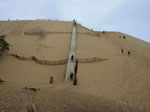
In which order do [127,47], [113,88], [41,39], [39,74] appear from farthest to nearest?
[41,39] → [127,47] → [39,74] → [113,88]

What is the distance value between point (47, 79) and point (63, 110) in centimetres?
1078

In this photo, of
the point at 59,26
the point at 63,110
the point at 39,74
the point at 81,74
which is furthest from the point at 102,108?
the point at 59,26

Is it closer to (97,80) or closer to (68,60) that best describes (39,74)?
(68,60)

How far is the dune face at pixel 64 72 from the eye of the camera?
12.3 meters

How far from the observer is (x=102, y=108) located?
12125 mm

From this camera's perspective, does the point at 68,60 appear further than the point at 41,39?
No

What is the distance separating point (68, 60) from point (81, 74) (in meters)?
3.47

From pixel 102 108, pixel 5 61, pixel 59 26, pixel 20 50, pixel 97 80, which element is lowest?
pixel 102 108

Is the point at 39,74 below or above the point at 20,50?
below

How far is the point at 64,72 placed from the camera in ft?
73.6

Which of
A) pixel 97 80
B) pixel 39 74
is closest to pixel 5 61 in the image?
pixel 39 74

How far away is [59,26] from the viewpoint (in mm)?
42500

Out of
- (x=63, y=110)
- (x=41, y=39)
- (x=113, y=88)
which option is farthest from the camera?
(x=41, y=39)

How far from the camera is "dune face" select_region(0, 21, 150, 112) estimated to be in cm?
1227
